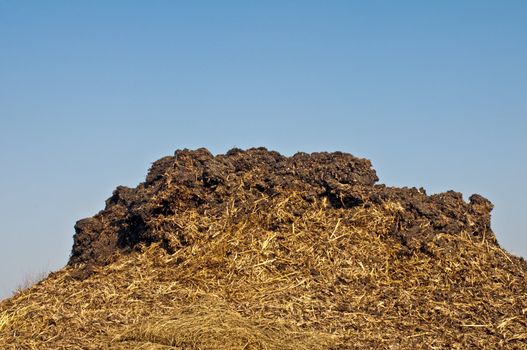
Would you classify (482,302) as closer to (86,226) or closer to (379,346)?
(379,346)

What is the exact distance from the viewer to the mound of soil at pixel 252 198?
11.4 metres

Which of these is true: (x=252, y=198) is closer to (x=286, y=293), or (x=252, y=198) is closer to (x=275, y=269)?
(x=275, y=269)

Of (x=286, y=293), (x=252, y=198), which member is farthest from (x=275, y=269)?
(x=252, y=198)

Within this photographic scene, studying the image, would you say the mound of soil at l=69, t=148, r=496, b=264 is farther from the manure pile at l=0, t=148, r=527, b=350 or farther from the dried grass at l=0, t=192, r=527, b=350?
the dried grass at l=0, t=192, r=527, b=350

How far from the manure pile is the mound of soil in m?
0.02

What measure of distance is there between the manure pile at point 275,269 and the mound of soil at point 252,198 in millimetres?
24

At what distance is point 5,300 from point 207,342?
4562 mm

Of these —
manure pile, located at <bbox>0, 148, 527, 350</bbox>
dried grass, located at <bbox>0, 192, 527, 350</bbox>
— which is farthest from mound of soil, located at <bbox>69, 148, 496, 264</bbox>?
dried grass, located at <bbox>0, 192, 527, 350</bbox>

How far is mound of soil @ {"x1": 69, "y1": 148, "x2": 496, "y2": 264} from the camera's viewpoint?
11430mm

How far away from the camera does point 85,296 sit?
10195 millimetres

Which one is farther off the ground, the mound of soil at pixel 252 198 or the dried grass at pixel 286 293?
the mound of soil at pixel 252 198

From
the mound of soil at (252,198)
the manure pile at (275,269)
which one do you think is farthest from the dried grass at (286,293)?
the mound of soil at (252,198)

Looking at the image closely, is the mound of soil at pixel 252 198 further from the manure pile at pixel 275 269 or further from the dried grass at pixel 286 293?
the dried grass at pixel 286 293

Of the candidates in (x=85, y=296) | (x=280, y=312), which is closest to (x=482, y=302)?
(x=280, y=312)
